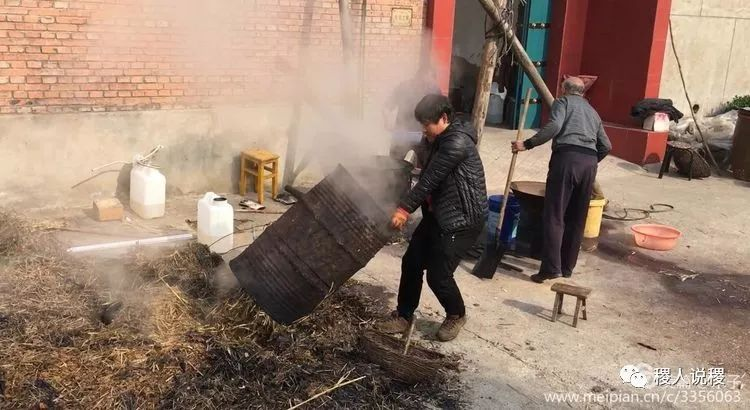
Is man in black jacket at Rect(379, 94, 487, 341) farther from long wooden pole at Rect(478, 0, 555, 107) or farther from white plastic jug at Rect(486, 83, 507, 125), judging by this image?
white plastic jug at Rect(486, 83, 507, 125)

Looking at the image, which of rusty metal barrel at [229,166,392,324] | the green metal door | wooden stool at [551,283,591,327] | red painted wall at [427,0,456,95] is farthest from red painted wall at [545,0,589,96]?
rusty metal barrel at [229,166,392,324]

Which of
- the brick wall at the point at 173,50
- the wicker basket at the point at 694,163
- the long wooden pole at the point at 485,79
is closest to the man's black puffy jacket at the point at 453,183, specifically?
the long wooden pole at the point at 485,79

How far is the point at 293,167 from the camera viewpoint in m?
8.51

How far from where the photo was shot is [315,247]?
4070 millimetres

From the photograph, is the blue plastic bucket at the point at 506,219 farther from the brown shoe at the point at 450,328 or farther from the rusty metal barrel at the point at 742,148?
the rusty metal barrel at the point at 742,148

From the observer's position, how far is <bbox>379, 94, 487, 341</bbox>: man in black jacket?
434 cm

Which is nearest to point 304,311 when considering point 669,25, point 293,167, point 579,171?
point 579,171

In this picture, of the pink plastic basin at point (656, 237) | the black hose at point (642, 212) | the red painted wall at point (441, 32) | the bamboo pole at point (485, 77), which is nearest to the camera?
the bamboo pole at point (485, 77)

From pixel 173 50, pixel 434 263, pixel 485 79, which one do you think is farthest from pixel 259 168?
pixel 434 263

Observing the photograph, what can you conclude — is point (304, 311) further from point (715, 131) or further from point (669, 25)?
point (715, 131)

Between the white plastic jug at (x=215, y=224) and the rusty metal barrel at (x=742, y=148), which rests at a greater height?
the rusty metal barrel at (x=742, y=148)

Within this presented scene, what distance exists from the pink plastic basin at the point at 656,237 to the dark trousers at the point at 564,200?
1283mm

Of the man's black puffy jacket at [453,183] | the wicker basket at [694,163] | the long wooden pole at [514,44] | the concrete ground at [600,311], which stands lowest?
the concrete ground at [600,311]

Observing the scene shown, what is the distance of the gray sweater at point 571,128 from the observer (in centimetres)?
584
